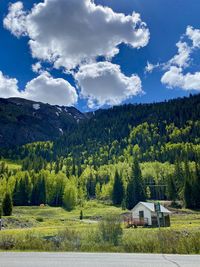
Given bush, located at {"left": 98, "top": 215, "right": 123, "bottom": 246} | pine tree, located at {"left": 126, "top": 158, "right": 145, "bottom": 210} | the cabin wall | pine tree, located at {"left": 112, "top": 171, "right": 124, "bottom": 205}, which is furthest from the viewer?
pine tree, located at {"left": 112, "top": 171, "right": 124, "bottom": 205}

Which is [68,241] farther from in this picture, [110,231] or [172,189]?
[172,189]

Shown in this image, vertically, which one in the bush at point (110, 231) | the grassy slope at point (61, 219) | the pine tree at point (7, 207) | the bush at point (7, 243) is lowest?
the bush at point (7, 243)

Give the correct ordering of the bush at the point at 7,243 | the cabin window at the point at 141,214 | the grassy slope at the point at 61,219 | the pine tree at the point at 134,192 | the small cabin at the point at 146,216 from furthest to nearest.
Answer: the pine tree at the point at 134,192 < the cabin window at the point at 141,214 < the small cabin at the point at 146,216 < the grassy slope at the point at 61,219 < the bush at the point at 7,243

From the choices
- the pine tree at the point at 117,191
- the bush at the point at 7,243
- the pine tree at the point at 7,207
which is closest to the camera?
the bush at the point at 7,243

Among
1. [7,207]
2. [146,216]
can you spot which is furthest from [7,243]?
[7,207]

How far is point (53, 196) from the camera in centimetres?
13675

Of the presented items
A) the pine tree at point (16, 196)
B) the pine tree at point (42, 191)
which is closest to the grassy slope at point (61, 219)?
the pine tree at point (42, 191)

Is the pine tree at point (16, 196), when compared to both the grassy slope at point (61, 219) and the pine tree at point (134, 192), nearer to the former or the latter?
the grassy slope at point (61, 219)

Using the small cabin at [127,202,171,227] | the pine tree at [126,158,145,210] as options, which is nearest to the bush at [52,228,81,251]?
the small cabin at [127,202,171,227]

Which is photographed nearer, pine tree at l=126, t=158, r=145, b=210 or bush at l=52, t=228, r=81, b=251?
bush at l=52, t=228, r=81, b=251

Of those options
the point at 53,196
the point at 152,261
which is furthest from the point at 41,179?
the point at 152,261

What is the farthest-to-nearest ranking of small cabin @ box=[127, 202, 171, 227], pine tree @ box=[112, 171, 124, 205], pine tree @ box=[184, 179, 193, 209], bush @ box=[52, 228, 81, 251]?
pine tree @ box=[112, 171, 124, 205] → pine tree @ box=[184, 179, 193, 209] → small cabin @ box=[127, 202, 171, 227] → bush @ box=[52, 228, 81, 251]

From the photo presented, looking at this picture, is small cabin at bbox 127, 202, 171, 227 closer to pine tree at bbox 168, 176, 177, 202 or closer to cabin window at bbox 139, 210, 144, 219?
cabin window at bbox 139, 210, 144, 219

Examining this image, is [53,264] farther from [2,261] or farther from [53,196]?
A: [53,196]
